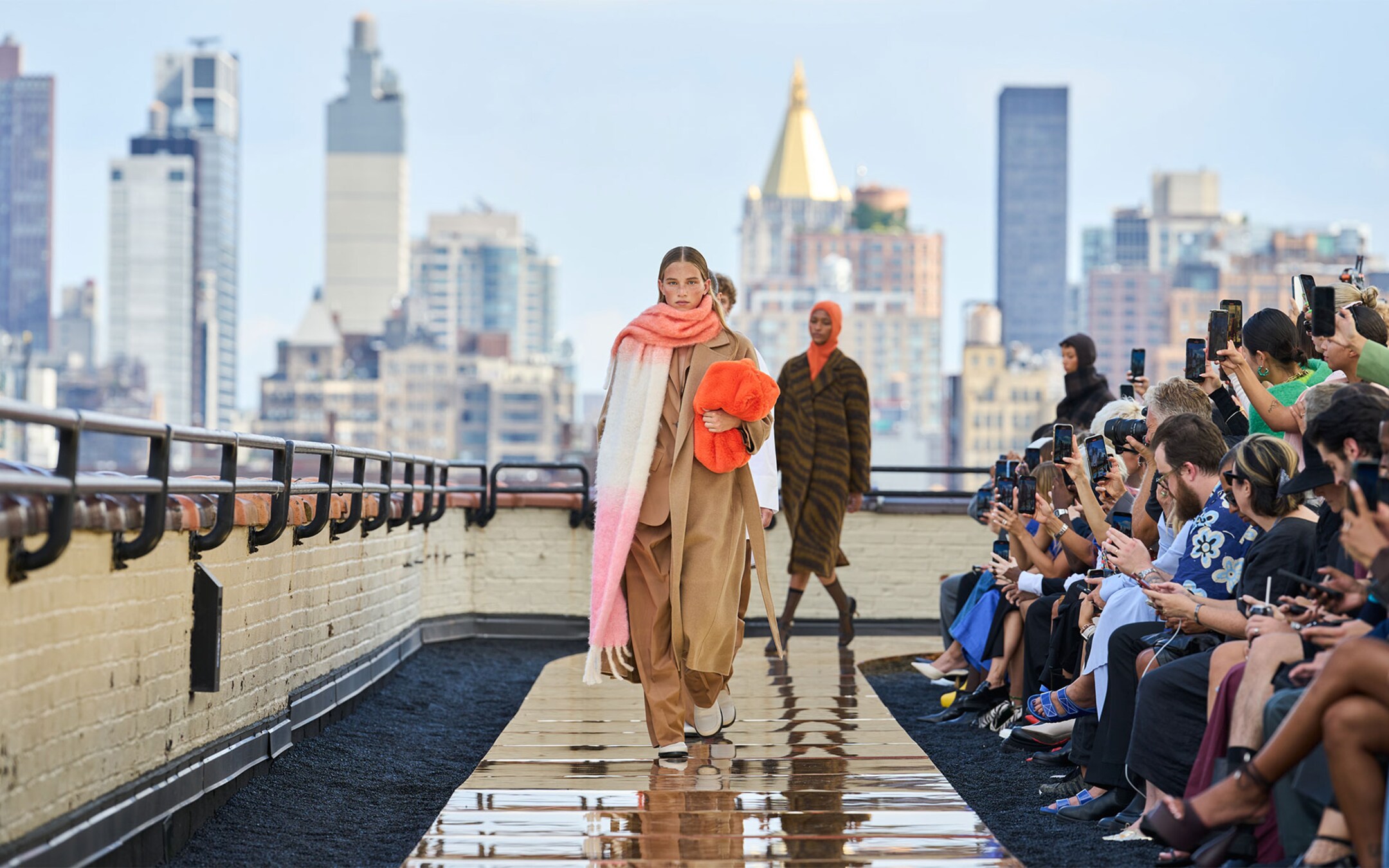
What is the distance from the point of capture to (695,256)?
5.70 m

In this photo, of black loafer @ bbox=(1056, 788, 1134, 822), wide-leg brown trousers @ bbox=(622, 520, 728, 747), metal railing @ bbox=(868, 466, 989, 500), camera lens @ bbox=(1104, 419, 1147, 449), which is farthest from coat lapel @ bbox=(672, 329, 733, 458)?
metal railing @ bbox=(868, 466, 989, 500)

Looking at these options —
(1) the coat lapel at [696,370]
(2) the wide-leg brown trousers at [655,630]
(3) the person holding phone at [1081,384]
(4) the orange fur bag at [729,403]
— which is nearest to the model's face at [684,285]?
(1) the coat lapel at [696,370]

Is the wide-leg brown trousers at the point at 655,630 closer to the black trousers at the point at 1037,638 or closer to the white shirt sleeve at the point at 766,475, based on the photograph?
the white shirt sleeve at the point at 766,475

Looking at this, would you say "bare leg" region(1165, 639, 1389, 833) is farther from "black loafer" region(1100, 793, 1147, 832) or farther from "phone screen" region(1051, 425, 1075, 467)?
"phone screen" region(1051, 425, 1075, 467)

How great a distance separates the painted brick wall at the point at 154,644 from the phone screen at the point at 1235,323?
319 centimetres

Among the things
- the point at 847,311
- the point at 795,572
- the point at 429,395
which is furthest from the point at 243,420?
the point at 795,572

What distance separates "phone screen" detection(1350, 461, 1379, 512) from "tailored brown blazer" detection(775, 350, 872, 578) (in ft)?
18.8

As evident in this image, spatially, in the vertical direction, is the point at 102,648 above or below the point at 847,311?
below

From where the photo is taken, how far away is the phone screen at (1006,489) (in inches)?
266

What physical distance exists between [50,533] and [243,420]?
17809 centimetres

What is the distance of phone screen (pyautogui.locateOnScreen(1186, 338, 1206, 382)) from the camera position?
5781 millimetres

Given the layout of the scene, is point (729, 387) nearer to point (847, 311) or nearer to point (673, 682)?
point (673, 682)

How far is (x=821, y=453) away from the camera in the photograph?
9289mm

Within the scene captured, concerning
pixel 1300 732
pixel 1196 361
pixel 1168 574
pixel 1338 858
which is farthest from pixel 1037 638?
pixel 1338 858
